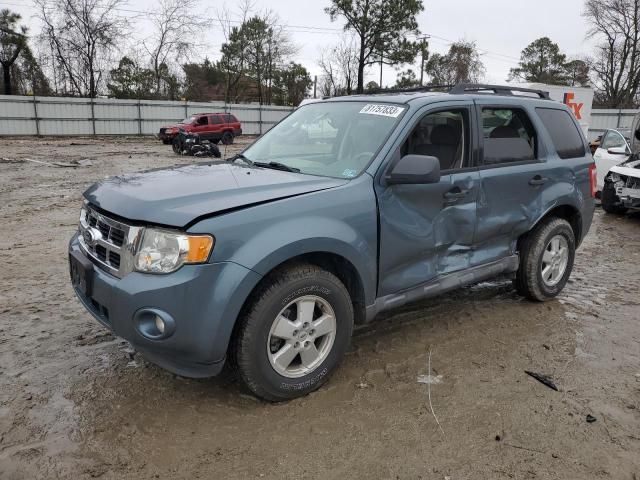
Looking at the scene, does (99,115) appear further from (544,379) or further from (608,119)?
(544,379)

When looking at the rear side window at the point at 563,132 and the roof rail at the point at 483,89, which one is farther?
the rear side window at the point at 563,132

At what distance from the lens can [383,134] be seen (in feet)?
11.6

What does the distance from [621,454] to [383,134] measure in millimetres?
2317

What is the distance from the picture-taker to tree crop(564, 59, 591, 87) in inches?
2084

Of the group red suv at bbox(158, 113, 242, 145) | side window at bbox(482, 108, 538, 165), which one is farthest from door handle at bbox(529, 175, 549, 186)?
red suv at bbox(158, 113, 242, 145)

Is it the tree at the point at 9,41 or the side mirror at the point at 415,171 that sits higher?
the tree at the point at 9,41

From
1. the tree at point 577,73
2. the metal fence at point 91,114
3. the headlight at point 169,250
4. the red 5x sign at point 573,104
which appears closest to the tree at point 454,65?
the tree at point 577,73

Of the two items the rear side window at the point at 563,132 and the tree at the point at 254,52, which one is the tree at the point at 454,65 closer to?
the tree at the point at 254,52

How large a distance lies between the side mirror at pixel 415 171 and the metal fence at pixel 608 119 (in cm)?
2996

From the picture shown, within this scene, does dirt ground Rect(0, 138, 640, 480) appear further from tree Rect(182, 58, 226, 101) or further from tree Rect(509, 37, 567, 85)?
tree Rect(509, 37, 567, 85)

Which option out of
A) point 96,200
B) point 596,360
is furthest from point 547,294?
point 96,200

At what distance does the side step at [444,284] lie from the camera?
3.46m

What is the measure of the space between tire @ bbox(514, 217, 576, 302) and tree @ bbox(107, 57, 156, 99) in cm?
4181

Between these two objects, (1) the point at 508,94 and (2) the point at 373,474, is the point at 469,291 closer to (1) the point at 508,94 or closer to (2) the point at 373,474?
(1) the point at 508,94
